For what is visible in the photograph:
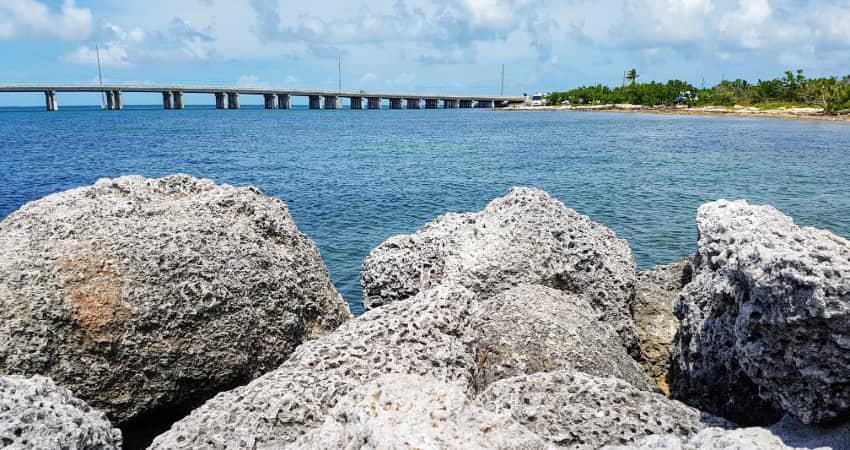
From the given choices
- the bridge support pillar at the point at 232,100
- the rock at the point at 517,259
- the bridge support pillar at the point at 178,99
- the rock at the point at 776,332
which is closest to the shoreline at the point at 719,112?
the bridge support pillar at the point at 232,100

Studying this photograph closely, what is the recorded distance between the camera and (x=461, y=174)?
30.1m

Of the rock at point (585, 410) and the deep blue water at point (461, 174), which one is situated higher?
the rock at point (585, 410)

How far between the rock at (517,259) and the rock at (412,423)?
325cm

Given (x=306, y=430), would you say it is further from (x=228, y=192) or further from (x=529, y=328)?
(x=228, y=192)

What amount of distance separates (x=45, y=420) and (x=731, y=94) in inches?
4965

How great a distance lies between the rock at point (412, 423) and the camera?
321cm

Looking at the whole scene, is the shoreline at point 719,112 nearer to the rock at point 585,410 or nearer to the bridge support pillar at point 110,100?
the rock at point 585,410

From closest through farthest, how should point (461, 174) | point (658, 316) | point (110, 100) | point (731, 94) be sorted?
point (658, 316) → point (461, 174) → point (731, 94) → point (110, 100)

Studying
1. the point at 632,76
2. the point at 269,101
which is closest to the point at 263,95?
Answer: the point at 269,101

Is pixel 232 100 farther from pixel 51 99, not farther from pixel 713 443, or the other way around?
pixel 713 443

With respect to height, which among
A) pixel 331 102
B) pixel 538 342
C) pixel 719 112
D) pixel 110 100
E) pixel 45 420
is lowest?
pixel 331 102

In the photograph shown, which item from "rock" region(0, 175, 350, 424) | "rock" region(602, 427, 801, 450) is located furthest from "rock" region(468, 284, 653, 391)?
"rock" region(0, 175, 350, 424)

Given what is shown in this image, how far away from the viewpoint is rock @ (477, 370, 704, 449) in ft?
13.5

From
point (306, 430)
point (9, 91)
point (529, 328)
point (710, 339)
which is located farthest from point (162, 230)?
point (9, 91)
